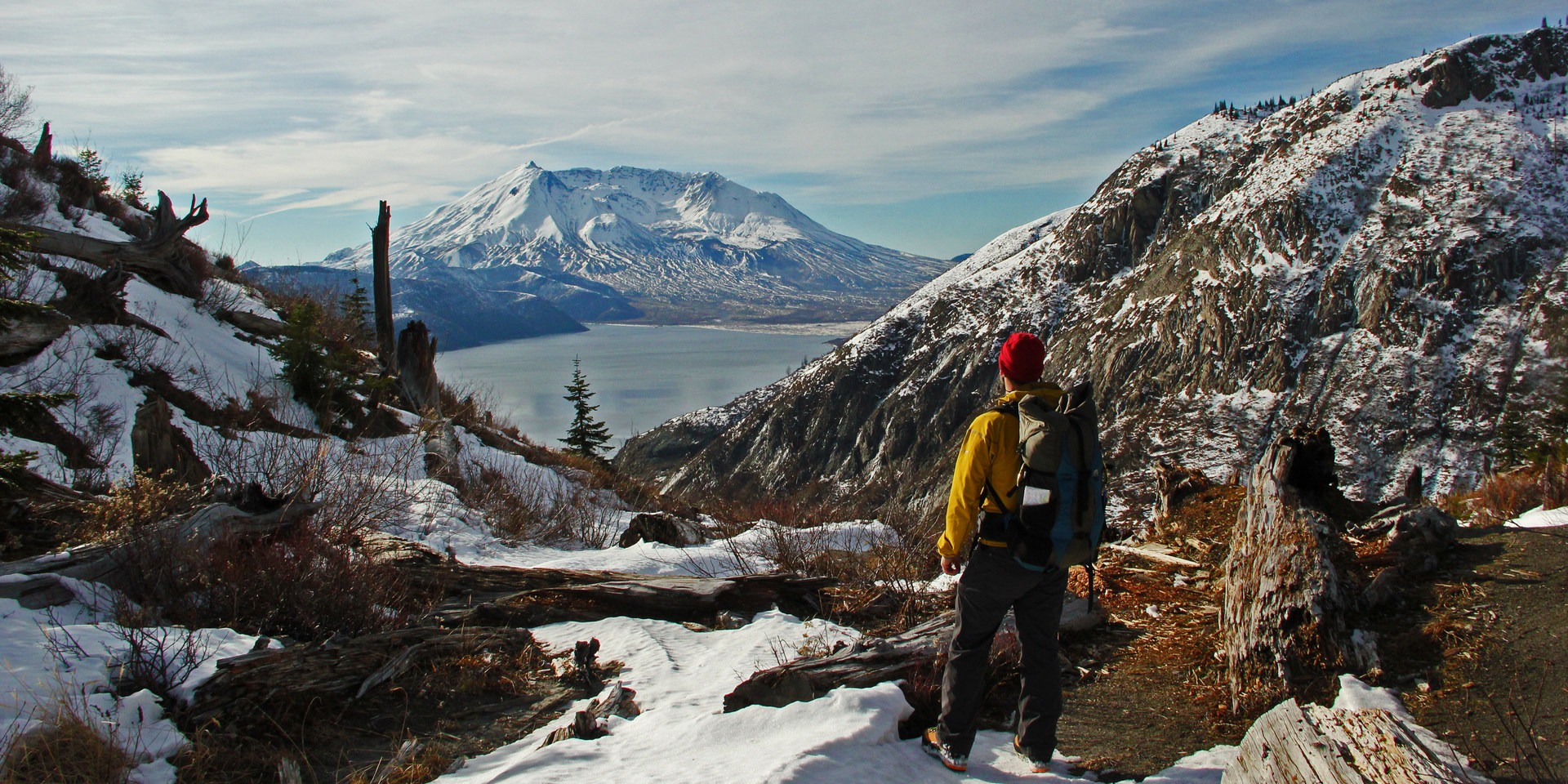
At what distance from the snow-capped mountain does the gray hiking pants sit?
84423mm

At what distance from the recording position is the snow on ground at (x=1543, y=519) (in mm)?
5207

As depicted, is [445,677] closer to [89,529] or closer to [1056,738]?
[89,529]

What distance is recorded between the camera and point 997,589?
3.69 m

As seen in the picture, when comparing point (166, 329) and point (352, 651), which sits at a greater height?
point (166, 329)

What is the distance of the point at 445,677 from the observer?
4590mm

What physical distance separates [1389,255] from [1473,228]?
30.1 feet

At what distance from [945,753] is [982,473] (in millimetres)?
1320

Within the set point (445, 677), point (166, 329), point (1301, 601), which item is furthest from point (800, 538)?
point (166, 329)

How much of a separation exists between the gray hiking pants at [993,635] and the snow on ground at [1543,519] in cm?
374

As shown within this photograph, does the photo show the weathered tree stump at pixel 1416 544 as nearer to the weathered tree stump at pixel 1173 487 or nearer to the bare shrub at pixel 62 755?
the weathered tree stump at pixel 1173 487

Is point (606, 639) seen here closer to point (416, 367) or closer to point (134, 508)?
point (134, 508)

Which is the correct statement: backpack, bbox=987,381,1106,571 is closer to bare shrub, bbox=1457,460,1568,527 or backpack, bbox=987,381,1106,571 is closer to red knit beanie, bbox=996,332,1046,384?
red knit beanie, bbox=996,332,1046,384

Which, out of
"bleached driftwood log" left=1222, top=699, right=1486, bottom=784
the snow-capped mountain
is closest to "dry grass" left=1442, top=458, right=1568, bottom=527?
"bleached driftwood log" left=1222, top=699, right=1486, bottom=784

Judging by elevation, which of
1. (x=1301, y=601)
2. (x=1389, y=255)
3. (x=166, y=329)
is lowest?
(x=1301, y=601)
